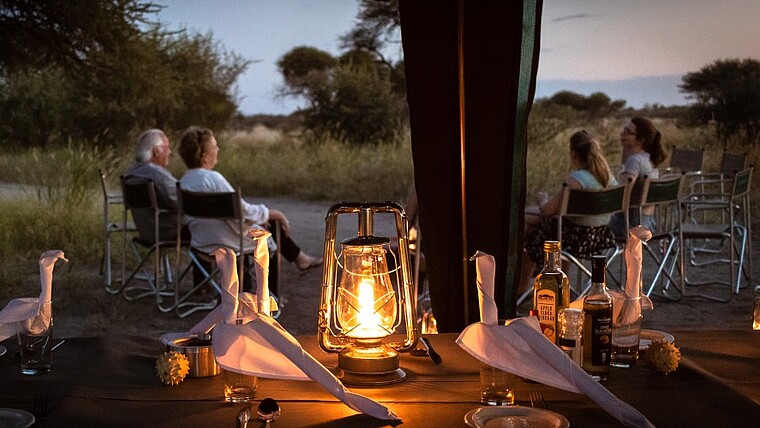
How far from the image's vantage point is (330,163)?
12352 millimetres

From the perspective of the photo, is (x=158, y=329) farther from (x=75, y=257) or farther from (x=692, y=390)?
(x=692, y=390)

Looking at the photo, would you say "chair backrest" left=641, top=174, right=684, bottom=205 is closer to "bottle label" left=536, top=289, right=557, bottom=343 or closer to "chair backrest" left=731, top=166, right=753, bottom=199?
"chair backrest" left=731, top=166, right=753, bottom=199

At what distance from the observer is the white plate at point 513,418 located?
5.51ft

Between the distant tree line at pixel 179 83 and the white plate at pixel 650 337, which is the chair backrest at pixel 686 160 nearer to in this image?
the distant tree line at pixel 179 83

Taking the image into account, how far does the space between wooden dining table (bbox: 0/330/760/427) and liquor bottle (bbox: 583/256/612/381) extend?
0.04 meters

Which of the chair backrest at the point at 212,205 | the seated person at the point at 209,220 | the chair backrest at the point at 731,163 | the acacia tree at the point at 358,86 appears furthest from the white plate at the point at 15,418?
the acacia tree at the point at 358,86

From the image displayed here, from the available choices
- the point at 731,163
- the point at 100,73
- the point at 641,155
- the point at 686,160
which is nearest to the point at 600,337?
the point at 641,155

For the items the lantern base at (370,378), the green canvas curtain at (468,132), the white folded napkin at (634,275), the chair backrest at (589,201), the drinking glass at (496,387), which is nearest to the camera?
the drinking glass at (496,387)

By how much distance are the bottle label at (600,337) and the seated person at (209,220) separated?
3902 mm

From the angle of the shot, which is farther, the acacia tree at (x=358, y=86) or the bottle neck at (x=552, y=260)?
the acacia tree at (x=358, y=86)

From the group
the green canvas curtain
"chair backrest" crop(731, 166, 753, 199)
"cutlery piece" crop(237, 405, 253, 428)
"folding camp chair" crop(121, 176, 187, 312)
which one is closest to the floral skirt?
"chair backrest" crop(731, 166, 753, 199)

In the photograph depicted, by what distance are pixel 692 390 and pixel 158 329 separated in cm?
442

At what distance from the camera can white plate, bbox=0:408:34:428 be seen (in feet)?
5.54

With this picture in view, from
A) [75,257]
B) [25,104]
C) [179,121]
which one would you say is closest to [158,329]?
[75,257]
